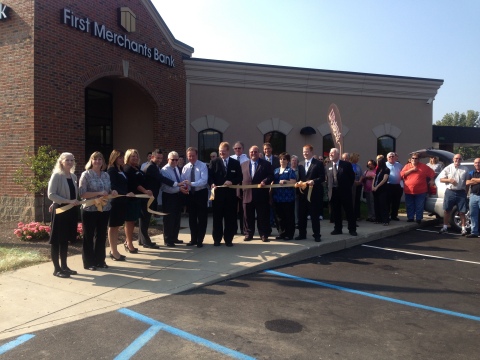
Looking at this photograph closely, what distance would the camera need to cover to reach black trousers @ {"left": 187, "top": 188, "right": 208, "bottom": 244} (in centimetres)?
823

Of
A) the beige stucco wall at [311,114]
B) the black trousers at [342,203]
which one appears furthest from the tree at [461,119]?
the black trousers at [342,203]

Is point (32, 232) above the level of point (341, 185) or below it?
below

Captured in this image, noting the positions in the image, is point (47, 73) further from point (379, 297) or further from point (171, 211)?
point (379, 297)

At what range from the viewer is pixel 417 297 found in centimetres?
576

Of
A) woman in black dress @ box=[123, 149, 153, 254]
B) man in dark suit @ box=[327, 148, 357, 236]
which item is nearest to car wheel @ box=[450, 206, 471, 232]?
man in dark suit @ box=[327, 148, 357, 236]

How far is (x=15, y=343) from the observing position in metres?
4.33

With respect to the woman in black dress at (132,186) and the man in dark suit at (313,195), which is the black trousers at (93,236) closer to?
the woman in black dress at (132,186)

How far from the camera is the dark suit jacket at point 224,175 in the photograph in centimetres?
828

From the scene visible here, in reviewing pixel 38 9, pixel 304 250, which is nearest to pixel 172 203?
pixel 304 250

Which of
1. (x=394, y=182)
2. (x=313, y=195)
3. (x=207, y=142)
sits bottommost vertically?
(x=313, y=195)

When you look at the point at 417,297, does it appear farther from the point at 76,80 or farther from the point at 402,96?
the point at 402,96

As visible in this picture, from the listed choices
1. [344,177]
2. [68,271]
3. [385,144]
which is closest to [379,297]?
[344,177]

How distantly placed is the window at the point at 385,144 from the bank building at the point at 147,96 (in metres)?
0.04

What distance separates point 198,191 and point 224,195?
1.62 feet
